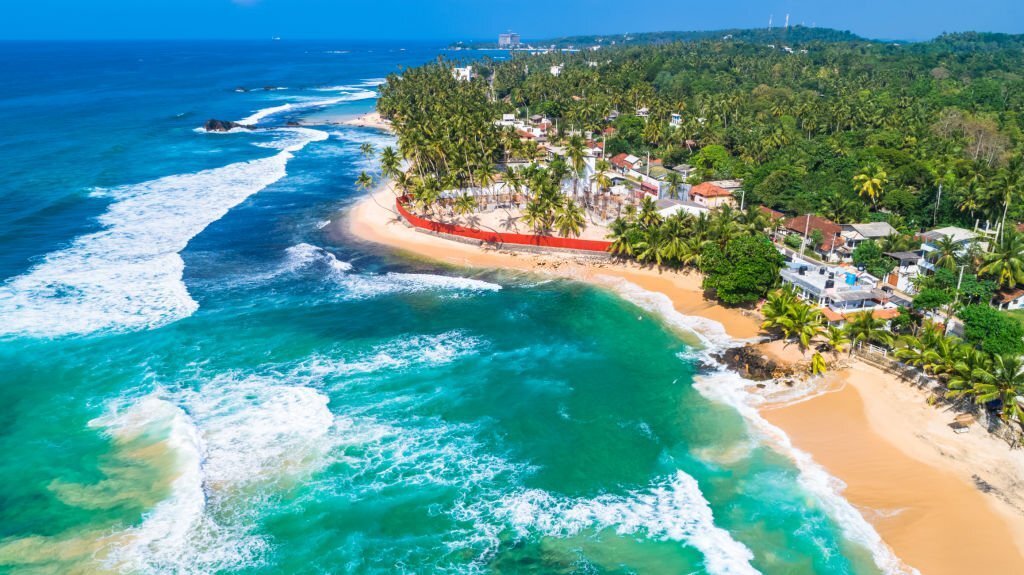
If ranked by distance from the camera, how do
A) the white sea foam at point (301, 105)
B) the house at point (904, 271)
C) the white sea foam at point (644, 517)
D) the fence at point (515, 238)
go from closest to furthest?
the white sea foam at point (644, 517) → the house at point (904, 271) → the fence at point (515, 238) → the white sea foam at point (301, 105)

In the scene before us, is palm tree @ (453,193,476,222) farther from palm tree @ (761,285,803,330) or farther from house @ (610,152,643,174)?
house @ (610,152,643,174)

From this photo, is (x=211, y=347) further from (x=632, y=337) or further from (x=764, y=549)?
(x=764, y=549)

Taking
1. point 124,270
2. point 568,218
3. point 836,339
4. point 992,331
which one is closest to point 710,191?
point 568,218

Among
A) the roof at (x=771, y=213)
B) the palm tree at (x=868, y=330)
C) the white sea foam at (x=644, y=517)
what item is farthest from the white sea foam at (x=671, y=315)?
the roof at (x=771, y=213)

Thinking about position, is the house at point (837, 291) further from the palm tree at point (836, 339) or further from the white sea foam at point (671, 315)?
the white sea foam at point (671, 315)

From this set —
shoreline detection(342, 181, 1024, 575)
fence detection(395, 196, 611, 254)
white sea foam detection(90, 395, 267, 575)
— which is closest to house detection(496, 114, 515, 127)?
fence detection(395, 196, 611, 254)

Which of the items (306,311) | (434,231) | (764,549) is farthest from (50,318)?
(764,549)

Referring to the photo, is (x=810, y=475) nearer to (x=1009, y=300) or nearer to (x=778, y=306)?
(x=778, y=306)
